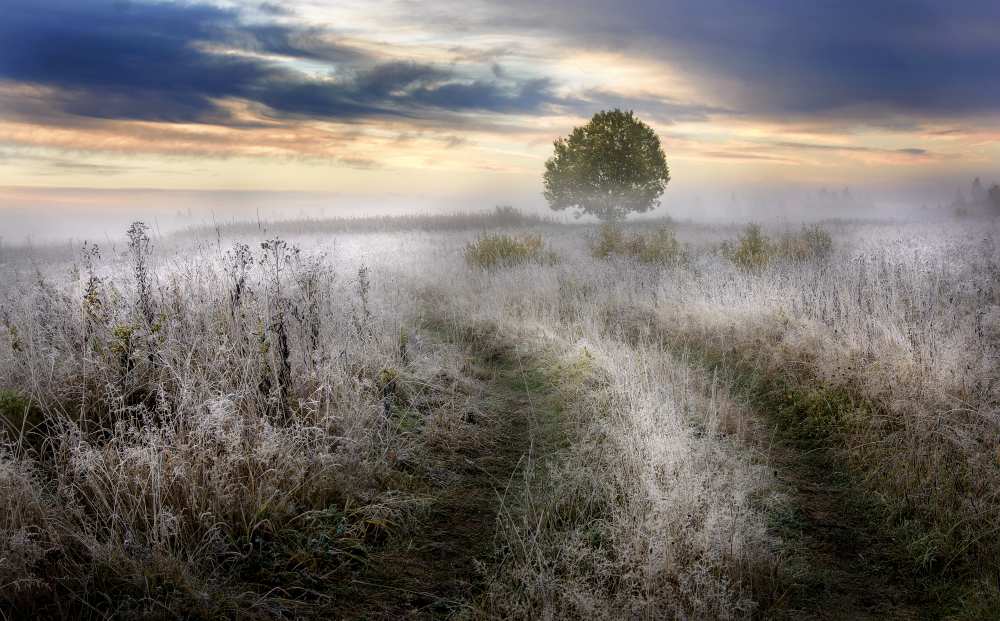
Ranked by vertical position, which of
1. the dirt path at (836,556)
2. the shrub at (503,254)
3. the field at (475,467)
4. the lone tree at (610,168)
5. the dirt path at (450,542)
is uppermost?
the lone tree at (610,168)

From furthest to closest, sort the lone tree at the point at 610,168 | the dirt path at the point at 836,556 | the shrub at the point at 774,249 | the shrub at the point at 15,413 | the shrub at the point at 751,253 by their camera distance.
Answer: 1. the lone tree at the point at 610,168
2. the shrub at the point at 774,249
3. the shrub at the point at 751,253
4. the shrub at the point at 15,413
5. the dirt path at the point at 836,556

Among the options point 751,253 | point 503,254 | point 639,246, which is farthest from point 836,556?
point 639,246

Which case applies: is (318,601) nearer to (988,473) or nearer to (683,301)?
(988,473)

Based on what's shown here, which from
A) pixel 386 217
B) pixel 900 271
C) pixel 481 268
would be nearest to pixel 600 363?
pixel 900 271

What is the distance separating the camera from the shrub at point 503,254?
55.9 feet

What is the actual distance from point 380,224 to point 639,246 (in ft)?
56.2

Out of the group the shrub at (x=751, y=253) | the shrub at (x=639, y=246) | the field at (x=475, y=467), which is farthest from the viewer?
the shrub at (x=639, y=246)

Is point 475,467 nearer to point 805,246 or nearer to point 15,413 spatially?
point 15,413

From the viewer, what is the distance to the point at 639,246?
19562mm

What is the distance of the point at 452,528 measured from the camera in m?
4.54

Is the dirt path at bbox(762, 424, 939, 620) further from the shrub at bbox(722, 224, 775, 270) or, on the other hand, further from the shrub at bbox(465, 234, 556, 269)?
the shrub at bbox(465, 234, 556, 269)

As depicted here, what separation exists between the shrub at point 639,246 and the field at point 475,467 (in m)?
8.28

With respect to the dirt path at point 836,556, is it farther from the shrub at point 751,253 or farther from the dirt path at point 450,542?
the shrub at point 751,253

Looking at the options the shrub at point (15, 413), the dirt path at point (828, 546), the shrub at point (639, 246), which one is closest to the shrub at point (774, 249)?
the shrub at point (639, 246)
